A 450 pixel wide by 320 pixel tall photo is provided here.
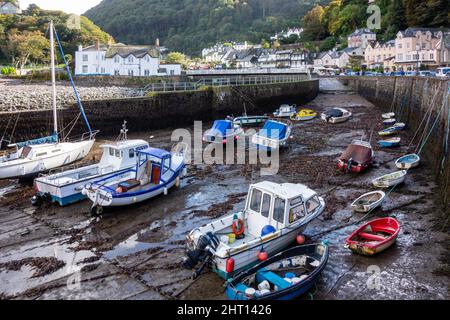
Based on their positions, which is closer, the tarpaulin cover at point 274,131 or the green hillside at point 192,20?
the tarpaulin cover at point 274,131

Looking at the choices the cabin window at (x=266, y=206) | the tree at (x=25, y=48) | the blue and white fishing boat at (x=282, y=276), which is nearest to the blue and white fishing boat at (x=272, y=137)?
the cabin window at (x=266, y=206)

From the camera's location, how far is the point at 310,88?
43.6 meters

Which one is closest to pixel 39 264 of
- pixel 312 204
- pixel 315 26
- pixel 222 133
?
pixel 312 204

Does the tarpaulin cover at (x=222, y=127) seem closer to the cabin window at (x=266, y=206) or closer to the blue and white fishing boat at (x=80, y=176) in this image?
the blue and white fishing boat at (x=80, y=176)

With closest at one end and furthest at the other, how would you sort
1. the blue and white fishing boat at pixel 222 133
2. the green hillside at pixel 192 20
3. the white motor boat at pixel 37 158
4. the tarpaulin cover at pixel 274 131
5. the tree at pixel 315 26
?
the white motor boat at pixel 37 158, the tarpaulin cover at pixel 274 131, the blue and white fishing boat at pixel 222 133, the tree at pixel 315 26, the green hillside at pixel 192 20

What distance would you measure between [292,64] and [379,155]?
72.9 metres

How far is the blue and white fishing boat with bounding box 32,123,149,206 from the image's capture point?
1436 centimetres

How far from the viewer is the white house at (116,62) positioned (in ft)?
154

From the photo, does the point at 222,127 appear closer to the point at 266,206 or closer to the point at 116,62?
the point at 266,206

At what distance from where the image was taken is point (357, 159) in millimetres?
17875

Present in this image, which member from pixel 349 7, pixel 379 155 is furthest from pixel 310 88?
pixel 349 7

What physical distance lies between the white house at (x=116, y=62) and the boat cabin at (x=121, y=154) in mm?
32527

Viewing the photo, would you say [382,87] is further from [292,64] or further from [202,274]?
[292,64]

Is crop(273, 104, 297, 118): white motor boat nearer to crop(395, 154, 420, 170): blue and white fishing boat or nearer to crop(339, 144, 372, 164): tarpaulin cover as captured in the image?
crop(339, 144, 372, 164): tarpaulin cover
